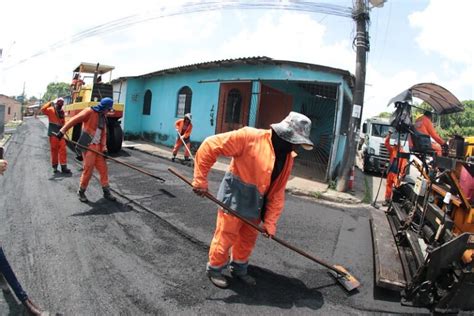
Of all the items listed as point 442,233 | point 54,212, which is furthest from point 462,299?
point 54,212

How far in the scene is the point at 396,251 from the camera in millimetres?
3928

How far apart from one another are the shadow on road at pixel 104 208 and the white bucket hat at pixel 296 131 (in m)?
3.03

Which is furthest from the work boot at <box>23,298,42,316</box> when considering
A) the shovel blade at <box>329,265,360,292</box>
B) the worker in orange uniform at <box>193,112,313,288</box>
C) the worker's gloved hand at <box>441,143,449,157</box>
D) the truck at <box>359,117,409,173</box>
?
the truck at <box>359,117,409,173</box>

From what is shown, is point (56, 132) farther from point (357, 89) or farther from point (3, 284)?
point (357, 89)

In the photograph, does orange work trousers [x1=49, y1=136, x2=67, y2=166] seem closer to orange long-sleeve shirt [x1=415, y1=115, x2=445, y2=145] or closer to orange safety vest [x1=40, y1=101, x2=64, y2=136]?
orange safety vest [x1=40, y1=101, x2=64, y2=136]

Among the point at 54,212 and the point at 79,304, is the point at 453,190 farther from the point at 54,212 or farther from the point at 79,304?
the point at 54,212

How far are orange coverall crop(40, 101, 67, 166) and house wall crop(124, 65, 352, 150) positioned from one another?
16.2ft

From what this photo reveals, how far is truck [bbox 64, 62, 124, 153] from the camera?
9634 millimetres

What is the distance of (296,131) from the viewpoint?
2.98 metres

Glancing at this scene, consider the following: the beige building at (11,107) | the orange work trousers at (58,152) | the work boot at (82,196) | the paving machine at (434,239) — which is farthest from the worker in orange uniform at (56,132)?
the beige building at (11,107)

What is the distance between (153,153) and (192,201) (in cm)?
593

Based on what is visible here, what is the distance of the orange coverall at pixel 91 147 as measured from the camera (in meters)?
5.35

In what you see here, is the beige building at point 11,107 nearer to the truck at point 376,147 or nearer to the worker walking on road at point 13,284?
the truck at point 376,147

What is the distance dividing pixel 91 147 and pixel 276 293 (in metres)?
3.81
